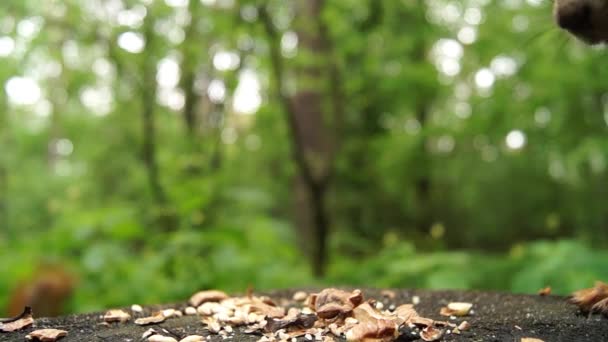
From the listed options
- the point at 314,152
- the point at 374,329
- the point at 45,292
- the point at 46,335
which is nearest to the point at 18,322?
the point at 46,335

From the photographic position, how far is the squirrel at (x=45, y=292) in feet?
11.1

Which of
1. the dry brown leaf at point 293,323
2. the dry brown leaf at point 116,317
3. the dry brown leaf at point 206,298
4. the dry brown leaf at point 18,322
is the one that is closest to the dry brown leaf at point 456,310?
the dry brown leaf at point 293,323

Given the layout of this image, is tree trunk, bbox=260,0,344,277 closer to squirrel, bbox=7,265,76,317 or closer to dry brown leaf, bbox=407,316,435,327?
squirrel, bbox=7,265,76,317

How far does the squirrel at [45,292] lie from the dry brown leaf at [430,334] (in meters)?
2.67

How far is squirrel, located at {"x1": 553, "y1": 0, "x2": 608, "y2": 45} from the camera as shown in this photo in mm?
1374

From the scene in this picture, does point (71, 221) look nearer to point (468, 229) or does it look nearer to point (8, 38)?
point (8, 38)

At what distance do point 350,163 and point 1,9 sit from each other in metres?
3.43

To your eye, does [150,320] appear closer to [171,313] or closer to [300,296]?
[171,313]

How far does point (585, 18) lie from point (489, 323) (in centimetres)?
83

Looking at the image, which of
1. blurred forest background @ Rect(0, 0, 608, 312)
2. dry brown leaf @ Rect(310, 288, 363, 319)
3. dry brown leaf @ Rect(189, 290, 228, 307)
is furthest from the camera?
blurred forest background @ Rect(0, 0, 608, 312)

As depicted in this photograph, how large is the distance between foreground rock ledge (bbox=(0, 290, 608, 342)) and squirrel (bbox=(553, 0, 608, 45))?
2.45ft

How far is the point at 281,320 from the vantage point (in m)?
1.61

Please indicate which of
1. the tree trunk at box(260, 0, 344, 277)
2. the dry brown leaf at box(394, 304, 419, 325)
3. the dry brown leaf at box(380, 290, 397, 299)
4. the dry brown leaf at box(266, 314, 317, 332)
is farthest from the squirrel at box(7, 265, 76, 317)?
the dry brown leaf at box(394, 304, 419, 325)

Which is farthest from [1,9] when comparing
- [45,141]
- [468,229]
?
[45,141]
